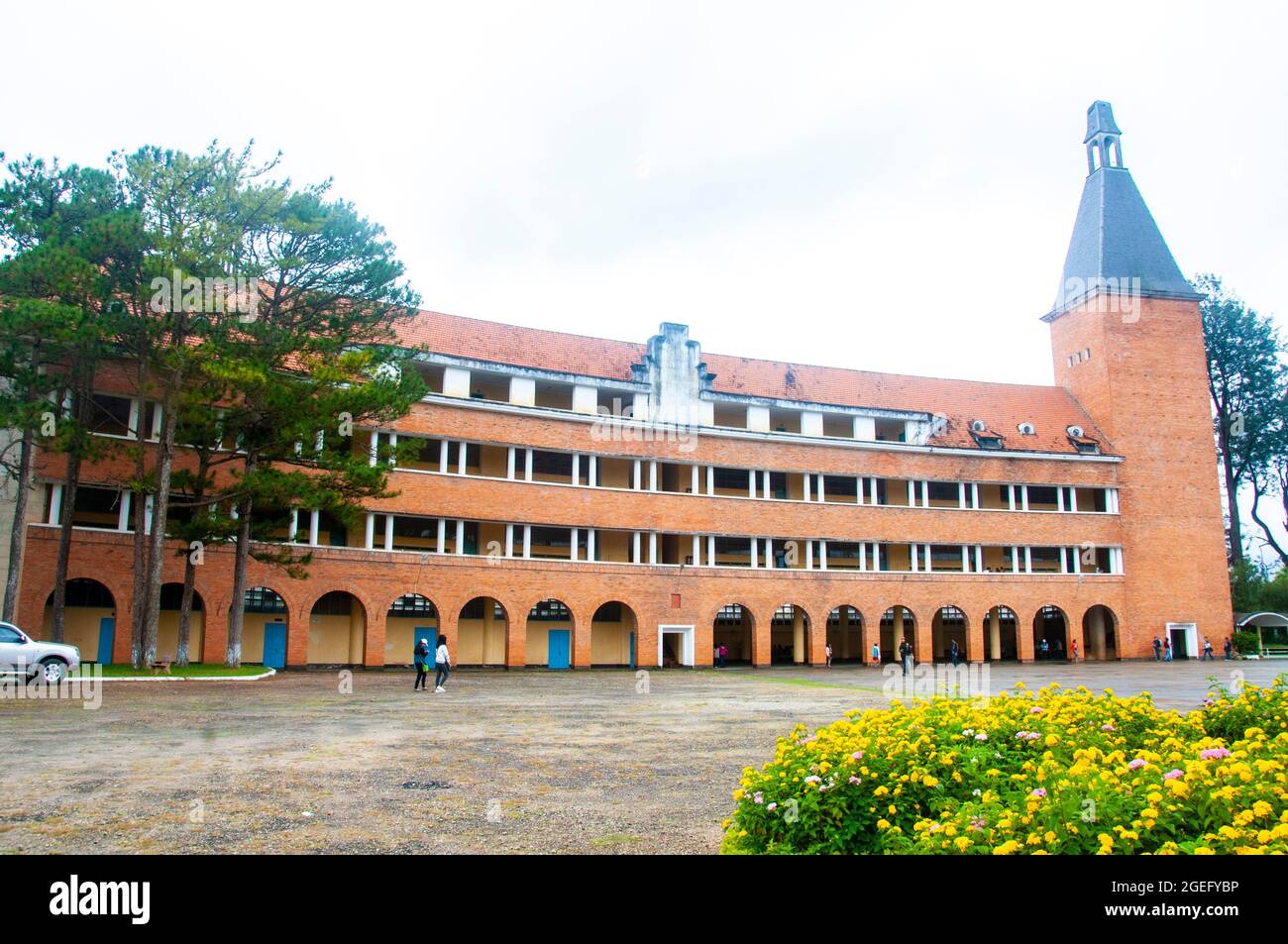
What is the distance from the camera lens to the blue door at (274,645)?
3444cm

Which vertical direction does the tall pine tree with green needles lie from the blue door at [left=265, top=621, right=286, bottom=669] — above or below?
above

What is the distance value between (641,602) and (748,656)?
10.1m

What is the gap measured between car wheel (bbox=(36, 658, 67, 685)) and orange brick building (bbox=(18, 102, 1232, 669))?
8.04 metres

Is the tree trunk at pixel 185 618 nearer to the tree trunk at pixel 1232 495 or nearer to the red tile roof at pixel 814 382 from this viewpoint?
the red tile roof at pixel 814 382

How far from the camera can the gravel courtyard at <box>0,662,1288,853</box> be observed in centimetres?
743

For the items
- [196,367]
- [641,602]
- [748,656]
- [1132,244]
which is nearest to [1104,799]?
[196,367]

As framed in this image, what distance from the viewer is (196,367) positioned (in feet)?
82.0

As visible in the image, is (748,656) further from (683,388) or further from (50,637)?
(50,637)

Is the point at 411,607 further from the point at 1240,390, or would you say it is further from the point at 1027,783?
the point at 1240,390

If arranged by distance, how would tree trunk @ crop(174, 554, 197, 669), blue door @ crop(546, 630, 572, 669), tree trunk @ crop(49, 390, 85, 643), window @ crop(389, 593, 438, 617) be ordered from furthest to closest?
blue door @ crop(546, 630, 572, 669)
window @ crop(389, 593, 438, 617)
tree trunk @ crop(49, 390, 85, 643)
tree trunk @ crop(174, 554, 197, 669)

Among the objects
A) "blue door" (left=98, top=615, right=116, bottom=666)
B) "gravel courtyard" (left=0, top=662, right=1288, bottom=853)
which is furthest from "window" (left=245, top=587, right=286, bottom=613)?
"gravel courtyard" (left=0, top=662, right=1288, bottom=853)

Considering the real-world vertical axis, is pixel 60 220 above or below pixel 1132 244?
below

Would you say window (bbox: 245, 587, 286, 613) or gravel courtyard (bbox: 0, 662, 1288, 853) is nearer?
gravel courtyard (bbox: 0, 662, 1288, 853)

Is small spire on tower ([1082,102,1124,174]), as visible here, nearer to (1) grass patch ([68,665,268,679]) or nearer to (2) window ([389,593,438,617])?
(2) window ([389,593,438,617])
